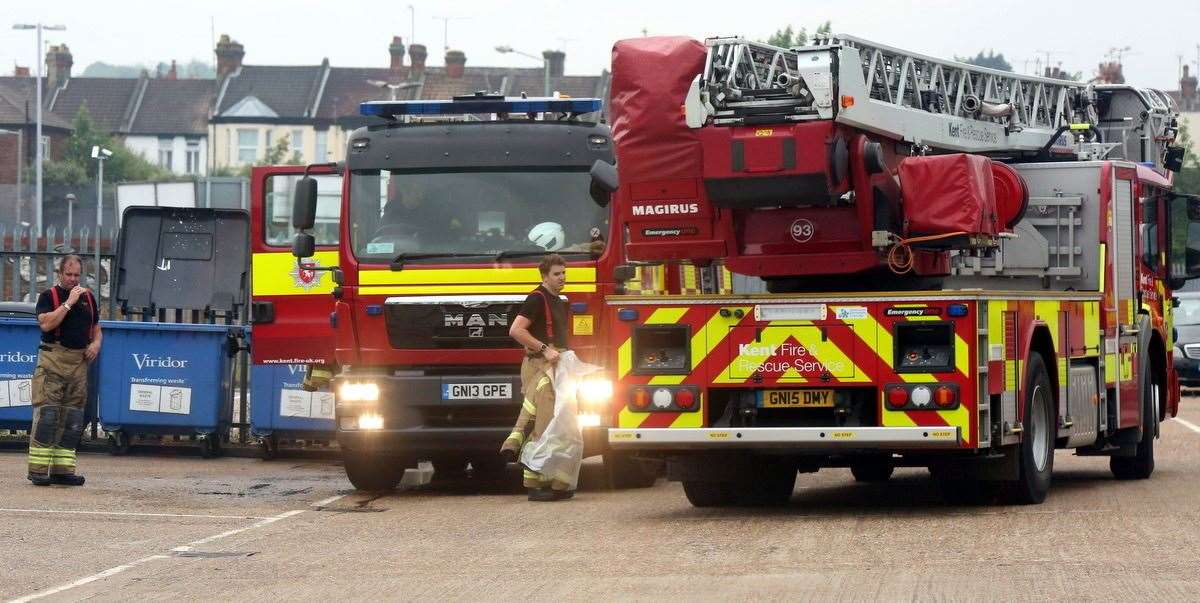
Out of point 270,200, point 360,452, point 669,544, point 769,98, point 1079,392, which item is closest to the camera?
point 669,544

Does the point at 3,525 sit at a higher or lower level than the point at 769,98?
lower

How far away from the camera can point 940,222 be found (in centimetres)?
1327

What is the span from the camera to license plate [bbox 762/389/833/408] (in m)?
13.2

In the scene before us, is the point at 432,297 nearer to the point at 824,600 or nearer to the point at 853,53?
the point at 853,53

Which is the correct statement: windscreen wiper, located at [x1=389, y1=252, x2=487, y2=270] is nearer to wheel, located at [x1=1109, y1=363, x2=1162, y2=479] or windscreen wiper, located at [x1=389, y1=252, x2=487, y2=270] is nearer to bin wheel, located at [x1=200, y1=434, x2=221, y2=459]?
bin wheel, located at [x1=200, y1=434, x2=221, y2=459]

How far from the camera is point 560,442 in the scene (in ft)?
49.7

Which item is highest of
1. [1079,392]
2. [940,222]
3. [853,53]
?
[853,53]

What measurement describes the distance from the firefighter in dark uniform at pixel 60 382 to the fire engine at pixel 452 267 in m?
2.06

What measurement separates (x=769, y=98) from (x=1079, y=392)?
Answer: 3.43 m

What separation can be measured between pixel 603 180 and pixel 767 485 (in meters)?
2.38

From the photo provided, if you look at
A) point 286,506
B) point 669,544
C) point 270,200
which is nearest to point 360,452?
point 286,506

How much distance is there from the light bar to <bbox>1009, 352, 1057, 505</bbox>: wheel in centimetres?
405

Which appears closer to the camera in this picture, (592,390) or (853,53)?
(853,53)

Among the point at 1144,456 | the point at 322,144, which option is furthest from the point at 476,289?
the point at 322,144
